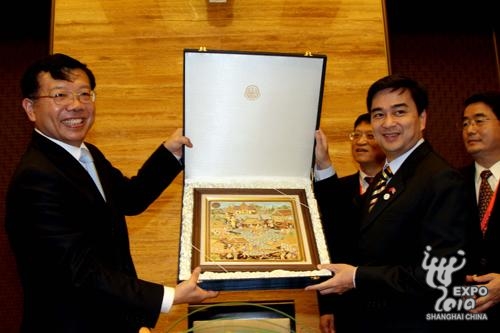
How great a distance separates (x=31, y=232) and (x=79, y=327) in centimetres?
33

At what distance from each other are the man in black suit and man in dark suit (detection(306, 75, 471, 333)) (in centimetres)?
18

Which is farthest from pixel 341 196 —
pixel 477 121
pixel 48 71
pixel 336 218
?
pixel 48 71

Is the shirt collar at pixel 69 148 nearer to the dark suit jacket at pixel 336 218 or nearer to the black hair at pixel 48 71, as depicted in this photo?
the black hair at pixel 48 71

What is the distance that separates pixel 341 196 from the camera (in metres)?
2.15

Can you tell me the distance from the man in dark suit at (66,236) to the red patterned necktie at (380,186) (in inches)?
25.7

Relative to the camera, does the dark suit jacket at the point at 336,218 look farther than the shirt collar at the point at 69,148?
Yes

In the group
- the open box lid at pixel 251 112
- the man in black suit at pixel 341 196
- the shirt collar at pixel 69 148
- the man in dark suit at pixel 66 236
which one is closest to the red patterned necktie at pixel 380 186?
the man in black suit at pixel 341 196

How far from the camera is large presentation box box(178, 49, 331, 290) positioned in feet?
5.37

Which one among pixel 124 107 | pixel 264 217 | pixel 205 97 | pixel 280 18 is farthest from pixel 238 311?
pixel 280 18

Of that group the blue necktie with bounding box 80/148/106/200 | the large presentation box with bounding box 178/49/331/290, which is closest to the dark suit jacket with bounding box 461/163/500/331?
the large presentation box with bounding box 178/49/331/290

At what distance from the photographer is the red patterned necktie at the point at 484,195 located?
218 cm

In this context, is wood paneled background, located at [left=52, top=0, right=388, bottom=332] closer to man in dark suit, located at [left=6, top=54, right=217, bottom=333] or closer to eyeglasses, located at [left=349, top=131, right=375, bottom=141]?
eyeglasses, located at [left=349, top=131, right=375, bottom=141]

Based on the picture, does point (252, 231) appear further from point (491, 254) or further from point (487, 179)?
point (487, 179)

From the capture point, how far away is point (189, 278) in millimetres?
1546
